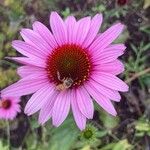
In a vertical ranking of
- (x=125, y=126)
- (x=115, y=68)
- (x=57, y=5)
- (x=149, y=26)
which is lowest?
(x=125, y=126)

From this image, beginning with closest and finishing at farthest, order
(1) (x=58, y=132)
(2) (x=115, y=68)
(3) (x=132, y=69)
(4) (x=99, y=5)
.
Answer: (2) (x=115, y=68) < (1) (x=58, y=132) < (3) (x=132, y=69) < (4) (x=99, y=5)

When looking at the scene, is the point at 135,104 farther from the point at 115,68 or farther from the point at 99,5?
the point at 115,68

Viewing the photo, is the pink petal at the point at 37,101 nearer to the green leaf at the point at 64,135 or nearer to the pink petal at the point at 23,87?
the pink petal at the point at 23,87

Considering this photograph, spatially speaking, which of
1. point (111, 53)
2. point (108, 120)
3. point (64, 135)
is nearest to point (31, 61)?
point (111, 53)

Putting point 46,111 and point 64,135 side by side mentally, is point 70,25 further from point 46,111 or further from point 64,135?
point 64,135

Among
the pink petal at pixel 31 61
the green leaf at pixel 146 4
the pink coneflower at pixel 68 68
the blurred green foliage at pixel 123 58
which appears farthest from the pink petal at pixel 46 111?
the green leaf at pixel 146 4

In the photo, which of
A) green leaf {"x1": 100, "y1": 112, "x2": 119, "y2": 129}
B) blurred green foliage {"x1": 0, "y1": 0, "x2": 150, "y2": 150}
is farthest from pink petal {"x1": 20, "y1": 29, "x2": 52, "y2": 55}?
green leaf {"x1": 100, "y1": 112, "x2": 119, "y2": 129}

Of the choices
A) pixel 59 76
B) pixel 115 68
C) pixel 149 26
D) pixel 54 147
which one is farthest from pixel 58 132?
pixel 149 26
